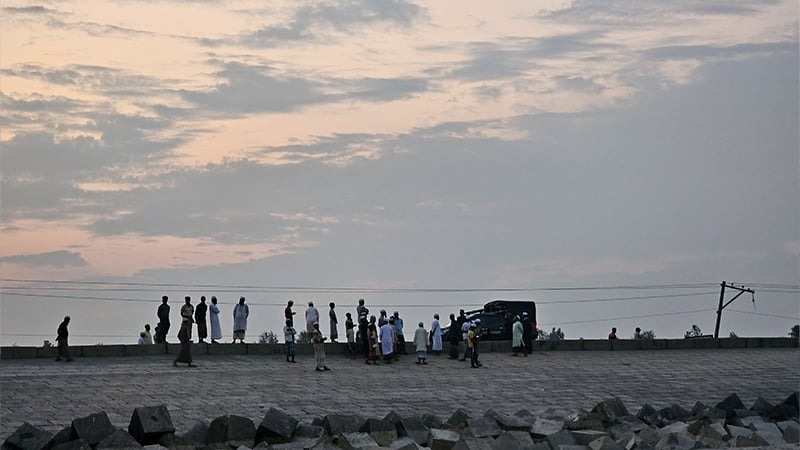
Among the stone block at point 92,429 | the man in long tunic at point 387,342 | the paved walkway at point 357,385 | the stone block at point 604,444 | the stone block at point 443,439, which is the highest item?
the man in long tunic at point 387,342

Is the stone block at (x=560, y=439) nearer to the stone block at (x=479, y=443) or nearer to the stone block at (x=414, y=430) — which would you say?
the stone block at (x=479, y=443)

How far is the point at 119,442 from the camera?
20172mm

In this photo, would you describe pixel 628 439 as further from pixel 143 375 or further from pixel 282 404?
pixel 143 375

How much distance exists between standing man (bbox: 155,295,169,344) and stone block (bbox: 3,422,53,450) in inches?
491

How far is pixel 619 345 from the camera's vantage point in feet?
133

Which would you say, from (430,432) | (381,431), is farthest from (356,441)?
(430,432)

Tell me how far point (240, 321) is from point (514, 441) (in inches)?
470

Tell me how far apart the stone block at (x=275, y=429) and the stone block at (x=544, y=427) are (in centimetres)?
474

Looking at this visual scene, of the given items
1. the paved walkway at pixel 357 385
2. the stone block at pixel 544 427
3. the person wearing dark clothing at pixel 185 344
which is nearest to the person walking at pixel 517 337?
the paved walkway at pixel 357 385

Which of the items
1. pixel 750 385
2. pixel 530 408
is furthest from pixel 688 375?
pixel 530 408

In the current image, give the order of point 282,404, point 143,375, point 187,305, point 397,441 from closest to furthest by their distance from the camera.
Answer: point 397,441 → point 282,404 → point 143,375 → point 187,305

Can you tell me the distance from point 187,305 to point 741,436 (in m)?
13.3

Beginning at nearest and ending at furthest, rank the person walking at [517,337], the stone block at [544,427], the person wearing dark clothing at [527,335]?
the stone block at [544,427]
the person walking at [517,337]
the person wearing dark clothing at [527,335]

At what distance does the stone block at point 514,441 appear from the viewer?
23406 mm
